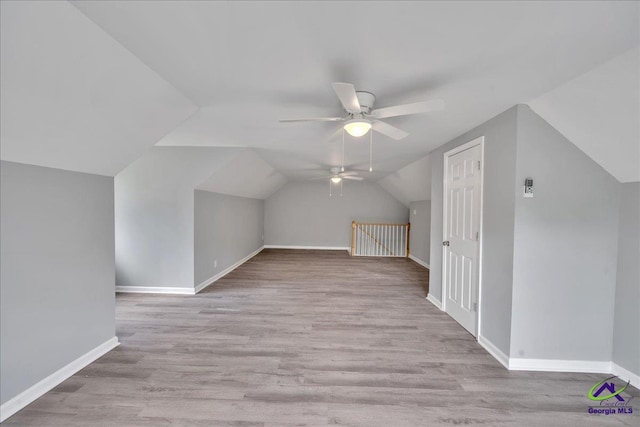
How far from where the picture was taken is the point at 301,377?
94.7 inches

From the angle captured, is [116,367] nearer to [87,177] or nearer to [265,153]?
[87,177]

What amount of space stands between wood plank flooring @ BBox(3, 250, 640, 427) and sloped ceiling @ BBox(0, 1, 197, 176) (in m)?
1.77

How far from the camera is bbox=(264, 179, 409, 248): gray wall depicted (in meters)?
9.50

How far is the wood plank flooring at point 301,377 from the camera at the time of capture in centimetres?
197

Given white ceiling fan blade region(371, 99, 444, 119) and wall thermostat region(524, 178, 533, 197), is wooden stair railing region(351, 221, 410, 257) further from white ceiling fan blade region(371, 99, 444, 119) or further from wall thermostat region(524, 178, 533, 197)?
white ceiling fan blade region(371, 99, 444, 119)

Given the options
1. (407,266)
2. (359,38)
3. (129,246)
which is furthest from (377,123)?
(407,266)

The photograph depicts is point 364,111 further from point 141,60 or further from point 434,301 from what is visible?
point 434,301

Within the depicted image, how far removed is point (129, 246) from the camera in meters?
4.62

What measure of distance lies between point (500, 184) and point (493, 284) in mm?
955

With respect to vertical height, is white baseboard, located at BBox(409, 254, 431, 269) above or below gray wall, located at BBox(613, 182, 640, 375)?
below

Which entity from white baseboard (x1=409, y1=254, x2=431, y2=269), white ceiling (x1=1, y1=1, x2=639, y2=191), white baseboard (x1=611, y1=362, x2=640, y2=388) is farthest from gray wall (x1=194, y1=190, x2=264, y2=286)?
white baseboard (x1=611, y1=362, x2=640, y2=388)

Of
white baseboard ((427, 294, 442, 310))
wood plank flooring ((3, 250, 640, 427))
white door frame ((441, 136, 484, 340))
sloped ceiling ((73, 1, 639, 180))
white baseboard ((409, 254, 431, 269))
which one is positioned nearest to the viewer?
sloped ceiling ((73, 1, 639, 180))

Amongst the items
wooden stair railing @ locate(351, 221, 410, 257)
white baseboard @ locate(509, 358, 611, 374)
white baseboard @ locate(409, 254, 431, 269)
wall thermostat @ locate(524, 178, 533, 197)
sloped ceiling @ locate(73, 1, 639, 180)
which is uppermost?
sloped ceiling @ locate(73, 1, 639, 180)

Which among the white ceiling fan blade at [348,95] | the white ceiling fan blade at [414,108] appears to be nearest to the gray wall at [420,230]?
the white ceiling fan blade at [414,108]
